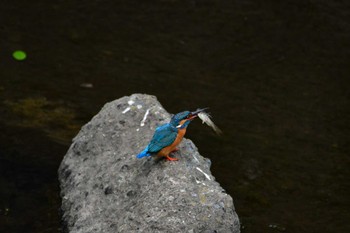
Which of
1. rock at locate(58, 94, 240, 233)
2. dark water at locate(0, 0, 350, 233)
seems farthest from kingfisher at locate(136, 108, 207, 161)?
dark water at locate(0, 0, 350, 233)

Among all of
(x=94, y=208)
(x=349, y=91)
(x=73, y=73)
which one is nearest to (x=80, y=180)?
(x=94, y=208)

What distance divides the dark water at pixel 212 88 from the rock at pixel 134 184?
1.52ft


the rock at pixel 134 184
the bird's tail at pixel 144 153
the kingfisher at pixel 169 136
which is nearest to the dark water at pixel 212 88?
the rock at pixel 134 184

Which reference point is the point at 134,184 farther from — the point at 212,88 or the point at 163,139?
the point at 212,88

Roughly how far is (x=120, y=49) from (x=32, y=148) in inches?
128

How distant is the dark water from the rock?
464 millimetres

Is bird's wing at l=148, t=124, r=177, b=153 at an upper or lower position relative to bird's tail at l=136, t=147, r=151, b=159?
upper

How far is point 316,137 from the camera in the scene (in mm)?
8398

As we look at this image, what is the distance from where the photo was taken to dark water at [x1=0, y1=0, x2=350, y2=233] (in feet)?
22.9

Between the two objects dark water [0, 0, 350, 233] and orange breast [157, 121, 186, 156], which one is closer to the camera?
orange breast [157, 121, 186, 156]

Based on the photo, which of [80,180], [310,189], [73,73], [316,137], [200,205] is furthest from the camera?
[73,73]

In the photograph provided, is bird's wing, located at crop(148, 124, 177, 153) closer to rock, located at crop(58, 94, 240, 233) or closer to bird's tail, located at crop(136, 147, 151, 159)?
bird's tail, located at crop(136, 147, 151, 159)

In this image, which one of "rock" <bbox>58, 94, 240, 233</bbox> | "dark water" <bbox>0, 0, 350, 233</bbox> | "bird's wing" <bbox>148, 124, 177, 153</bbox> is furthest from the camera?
"dark water" <bbox>0, 0, 350, 233</bbox>

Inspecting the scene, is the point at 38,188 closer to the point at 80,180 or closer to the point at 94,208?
the point at 80,180
